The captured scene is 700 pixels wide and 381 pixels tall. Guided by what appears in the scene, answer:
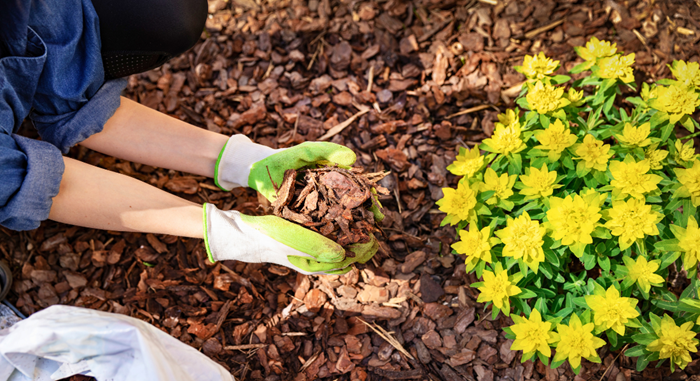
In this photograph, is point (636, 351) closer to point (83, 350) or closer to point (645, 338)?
point (645, 338)

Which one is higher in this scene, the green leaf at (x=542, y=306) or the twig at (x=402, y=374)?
the green leaf at (x=542, y=306)

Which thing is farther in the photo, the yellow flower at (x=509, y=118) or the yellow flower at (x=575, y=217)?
the yellow flower at (x=509, y=118)

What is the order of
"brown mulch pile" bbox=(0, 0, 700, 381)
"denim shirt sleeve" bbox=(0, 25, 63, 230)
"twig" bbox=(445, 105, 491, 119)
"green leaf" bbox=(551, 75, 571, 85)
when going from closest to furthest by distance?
"denim shirt sleeve" bbox=(0, 25, 63, 230) < "green leaf" bbox=(551, 75, 571, 85) < "brown mulch pile" bbox=(0, 0, 700, 381) < "twig" bbox=(445, 105, 491, 119)

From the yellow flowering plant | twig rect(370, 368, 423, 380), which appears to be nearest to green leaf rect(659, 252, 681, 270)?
the yellow flowering plant

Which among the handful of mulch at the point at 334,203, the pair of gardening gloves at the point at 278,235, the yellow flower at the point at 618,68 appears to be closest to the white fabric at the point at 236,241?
the pair of gardening gloves at the point at 278,235

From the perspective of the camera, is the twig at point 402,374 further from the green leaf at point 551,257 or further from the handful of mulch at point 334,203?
the green leaf at point 551,257

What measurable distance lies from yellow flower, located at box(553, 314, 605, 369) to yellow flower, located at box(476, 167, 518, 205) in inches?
18.9

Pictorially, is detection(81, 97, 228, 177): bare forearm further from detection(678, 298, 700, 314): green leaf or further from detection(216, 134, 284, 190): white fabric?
detection(678, 298, 700, 314): green leaf

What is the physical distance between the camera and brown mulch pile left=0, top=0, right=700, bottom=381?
6.04 ft

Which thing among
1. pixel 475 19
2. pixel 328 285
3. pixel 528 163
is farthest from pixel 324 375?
pixel 475 19

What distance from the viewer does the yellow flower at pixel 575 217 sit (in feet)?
4.62

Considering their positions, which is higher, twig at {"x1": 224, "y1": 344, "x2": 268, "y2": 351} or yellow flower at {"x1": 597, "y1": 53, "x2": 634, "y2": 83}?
yellow flower at {"x1": 597, "y1": 53, "x2": 634, "y2": 83}

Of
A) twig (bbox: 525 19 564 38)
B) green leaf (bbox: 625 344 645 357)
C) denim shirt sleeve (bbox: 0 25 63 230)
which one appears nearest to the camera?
denim shirt sleeve (bbox: 0 25 63 230)

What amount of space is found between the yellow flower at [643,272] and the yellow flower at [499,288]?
38 cm
